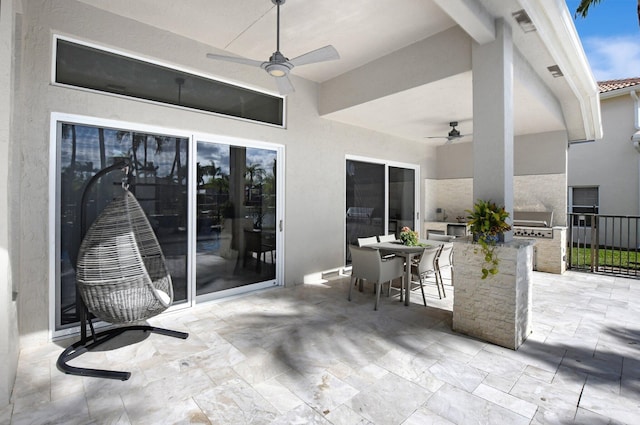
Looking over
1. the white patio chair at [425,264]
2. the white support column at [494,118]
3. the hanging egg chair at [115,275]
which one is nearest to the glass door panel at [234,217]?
the hanging egg chair at [115,275]

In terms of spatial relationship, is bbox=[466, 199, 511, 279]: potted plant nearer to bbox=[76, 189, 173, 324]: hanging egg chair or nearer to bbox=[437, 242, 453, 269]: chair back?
bbox=[437, 242, 453, 269]: chair back

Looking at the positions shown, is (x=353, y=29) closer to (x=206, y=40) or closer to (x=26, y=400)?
(x=206, y=40)

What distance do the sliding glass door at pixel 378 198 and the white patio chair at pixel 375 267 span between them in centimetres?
177

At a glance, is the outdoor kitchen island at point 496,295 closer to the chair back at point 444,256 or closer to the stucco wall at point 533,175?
the chair back at point 444,256

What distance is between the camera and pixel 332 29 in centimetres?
352

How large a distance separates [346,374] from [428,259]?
2307 millimetres

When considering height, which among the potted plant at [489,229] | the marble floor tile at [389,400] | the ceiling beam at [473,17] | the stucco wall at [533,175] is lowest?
the marble floor tile at [389,400]

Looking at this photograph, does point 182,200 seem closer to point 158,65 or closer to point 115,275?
point 115,275

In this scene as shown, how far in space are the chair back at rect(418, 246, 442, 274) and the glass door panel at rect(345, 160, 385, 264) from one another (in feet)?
5.99

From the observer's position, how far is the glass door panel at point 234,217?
3.96m

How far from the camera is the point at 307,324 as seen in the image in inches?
134

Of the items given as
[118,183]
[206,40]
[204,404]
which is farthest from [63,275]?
[206,40]

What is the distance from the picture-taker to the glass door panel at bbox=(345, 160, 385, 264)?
19.4 feet

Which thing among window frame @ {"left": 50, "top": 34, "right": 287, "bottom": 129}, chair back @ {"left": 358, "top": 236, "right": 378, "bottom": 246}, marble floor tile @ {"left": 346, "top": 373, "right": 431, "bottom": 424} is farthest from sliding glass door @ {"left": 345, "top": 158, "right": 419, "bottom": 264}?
marble floor tile @ {"left": 346, "top": 373, "right": 431, "bottom": 424}
